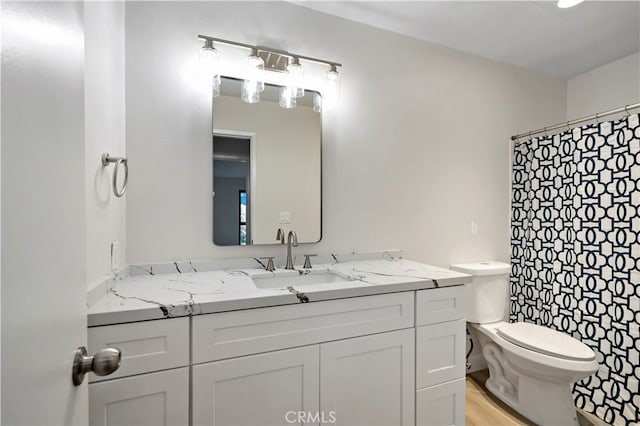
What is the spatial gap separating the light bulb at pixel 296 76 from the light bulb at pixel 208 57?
39cm

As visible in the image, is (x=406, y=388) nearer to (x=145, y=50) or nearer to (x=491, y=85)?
(x=145, y=50)

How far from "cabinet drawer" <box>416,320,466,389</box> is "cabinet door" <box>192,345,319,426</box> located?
20.4 inches

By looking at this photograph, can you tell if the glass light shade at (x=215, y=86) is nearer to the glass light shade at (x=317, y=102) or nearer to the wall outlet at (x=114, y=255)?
the glass light shade at (x=317, y=102)

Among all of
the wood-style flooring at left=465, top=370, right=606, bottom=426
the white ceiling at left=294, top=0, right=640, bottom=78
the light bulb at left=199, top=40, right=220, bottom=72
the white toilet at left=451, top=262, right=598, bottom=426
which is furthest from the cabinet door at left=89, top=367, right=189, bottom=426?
the white ceiling at left=294, top=0, right=640, bottom=78

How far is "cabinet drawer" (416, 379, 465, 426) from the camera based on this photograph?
1.46 metres

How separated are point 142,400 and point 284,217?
1036 mm

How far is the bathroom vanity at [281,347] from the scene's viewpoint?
1019 mm

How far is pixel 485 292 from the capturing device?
221 centimetres

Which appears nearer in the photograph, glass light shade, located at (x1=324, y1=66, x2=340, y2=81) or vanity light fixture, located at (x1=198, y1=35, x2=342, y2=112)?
vanity light fixture, located at (x1=198, y1=35, x2=342, y2=112)

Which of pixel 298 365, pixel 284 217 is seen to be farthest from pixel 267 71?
pixel 298 365

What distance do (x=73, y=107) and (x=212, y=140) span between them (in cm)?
112

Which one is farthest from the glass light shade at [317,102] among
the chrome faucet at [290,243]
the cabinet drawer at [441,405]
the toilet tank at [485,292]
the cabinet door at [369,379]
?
the cabinet drawer at [441,405]

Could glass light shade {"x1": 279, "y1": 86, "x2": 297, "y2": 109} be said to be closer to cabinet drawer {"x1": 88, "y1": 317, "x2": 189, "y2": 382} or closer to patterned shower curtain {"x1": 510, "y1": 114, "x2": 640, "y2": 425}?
cabinet drawer {"x1": 88, "y1": 317, "x2": 189, "y2": 382}

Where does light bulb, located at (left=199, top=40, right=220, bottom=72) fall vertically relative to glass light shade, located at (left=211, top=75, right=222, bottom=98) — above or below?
above
